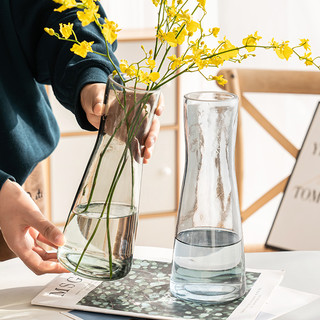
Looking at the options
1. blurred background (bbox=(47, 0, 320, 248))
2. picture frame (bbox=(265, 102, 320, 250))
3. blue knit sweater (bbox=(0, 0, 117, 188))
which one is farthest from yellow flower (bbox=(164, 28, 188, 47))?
blurred background (bbox=(47, 0, 320, 248))

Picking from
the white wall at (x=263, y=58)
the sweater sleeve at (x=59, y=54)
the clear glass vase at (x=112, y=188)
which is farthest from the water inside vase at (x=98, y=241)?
the white wall at (x=263, y=58)

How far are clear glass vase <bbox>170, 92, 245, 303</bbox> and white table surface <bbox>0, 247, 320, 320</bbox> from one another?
0.10 meters

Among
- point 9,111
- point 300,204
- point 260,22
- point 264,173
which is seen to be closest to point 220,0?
point 260,22

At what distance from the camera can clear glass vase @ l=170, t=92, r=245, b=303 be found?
0.81 m

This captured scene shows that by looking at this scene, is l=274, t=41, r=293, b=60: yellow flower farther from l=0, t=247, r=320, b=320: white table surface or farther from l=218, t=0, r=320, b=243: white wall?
l=218, t=0, r=320, b=243: white wall

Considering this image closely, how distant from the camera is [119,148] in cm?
79

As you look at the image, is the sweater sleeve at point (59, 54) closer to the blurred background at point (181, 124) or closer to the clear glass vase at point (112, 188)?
the clear glass vase at point (112, 188)

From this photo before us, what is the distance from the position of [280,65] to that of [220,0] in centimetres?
39

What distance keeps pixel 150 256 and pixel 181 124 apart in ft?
5.68

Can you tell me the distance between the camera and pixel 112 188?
79 cm

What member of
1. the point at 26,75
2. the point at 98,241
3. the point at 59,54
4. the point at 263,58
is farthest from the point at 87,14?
the point at 263,58

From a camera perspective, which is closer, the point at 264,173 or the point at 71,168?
the point at 71,168

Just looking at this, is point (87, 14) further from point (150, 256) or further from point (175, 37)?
point (150, 256)

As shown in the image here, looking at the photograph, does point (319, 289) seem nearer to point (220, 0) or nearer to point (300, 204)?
point (300, 204)
